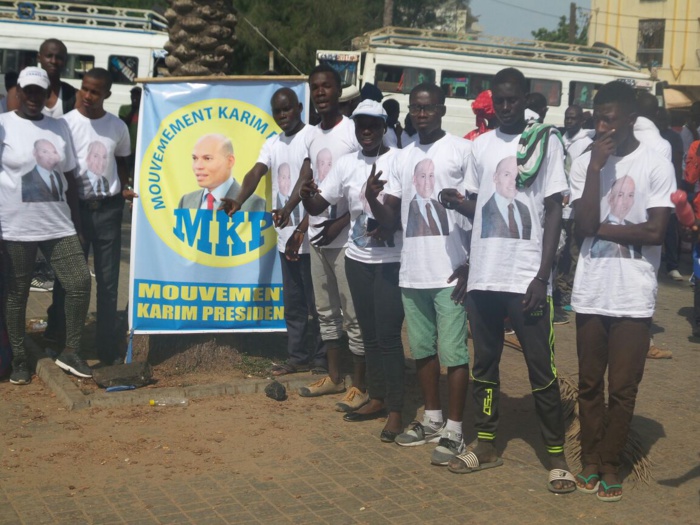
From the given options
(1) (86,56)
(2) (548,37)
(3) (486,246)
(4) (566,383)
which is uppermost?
(2) (548,37)

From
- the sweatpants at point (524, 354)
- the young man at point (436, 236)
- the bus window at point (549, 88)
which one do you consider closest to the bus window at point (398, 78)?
the bus window at point (549, 88)

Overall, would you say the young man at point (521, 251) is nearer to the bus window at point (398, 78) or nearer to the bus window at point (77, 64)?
the bus window at point (398, 78)

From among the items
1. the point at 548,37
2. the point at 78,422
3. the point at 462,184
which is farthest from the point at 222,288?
the point at 548,37

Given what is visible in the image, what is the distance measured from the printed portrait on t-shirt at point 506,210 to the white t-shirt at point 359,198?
825 millimetres

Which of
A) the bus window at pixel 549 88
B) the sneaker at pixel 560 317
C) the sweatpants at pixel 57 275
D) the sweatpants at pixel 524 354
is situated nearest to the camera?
the sweatpants at pixel 524 354

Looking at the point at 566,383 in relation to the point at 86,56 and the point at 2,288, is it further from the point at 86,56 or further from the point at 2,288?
the point at 86,56

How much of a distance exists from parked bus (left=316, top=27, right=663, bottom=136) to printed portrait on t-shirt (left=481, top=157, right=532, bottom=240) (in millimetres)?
17476

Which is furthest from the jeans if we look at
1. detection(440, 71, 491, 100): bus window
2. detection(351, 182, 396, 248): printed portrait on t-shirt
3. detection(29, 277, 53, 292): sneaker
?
detection(440, 71, 491, 100): bus window

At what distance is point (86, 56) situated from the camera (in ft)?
80.2

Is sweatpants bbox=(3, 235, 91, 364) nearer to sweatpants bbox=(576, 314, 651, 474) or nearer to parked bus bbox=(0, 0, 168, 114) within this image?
sweatpants bbox=(576, 314, 651, 474)

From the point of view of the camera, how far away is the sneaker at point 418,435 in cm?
587

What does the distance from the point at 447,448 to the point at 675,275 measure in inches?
327

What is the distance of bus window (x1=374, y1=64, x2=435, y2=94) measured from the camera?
23.4 meters

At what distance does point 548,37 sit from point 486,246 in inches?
2359
